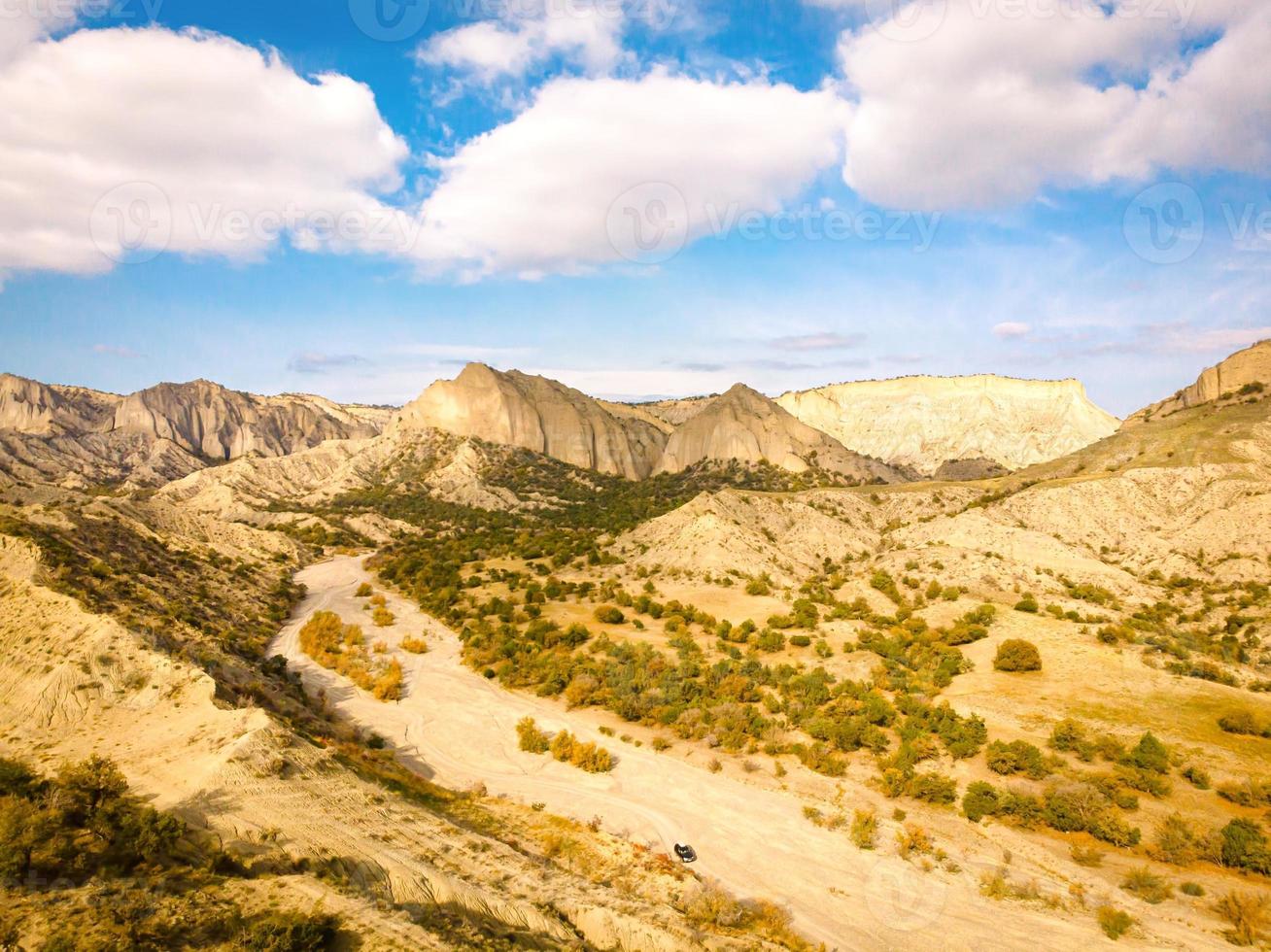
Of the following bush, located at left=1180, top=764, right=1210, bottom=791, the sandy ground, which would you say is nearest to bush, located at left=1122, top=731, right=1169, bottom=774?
bush, located at left=1180, top=764, right=1210, bottom=791

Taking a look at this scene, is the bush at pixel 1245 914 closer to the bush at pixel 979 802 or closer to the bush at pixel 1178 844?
the bush at pixel 1178 844

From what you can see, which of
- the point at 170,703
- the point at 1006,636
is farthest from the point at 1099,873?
the point at 170,703

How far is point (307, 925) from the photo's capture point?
484 inches

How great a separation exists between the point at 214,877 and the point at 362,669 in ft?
92.5

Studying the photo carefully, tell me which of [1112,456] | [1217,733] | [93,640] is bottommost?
[1217,733]

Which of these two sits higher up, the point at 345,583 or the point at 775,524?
the point at 775,524

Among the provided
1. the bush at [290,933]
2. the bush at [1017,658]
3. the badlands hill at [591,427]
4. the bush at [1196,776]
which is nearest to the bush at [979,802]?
the bush at [1196,776]

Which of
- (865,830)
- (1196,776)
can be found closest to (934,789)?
(865,830)

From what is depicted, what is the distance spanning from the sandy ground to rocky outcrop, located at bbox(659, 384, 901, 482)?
89780 millimetres

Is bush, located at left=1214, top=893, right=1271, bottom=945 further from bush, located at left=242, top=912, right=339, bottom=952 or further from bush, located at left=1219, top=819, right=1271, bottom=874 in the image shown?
bush, located at left=242, top=912, right=339, bottom=952

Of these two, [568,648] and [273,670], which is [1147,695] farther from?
[273,670]

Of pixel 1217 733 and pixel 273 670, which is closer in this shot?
pixel 1217 733

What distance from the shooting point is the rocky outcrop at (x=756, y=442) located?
117438mm

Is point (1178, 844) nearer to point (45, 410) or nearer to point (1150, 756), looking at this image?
point (1150, 756)
